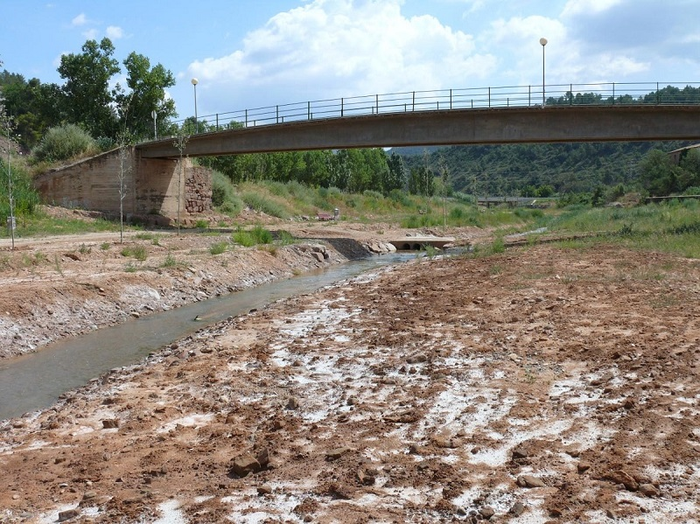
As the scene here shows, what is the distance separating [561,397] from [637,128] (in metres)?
28.4

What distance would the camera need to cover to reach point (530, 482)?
572 cm

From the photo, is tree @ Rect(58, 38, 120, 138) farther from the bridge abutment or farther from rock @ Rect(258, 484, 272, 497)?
rock @ Rect(258, 484, 272, 497)

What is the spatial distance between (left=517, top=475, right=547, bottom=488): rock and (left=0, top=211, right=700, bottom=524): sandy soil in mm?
20

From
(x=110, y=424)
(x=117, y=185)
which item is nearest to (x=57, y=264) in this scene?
(x=110, y=424)

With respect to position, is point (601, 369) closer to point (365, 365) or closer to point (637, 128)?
point (365, 365)

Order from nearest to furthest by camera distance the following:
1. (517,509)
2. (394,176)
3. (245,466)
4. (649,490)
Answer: (517,509), (649,490), (245,466), (394,176)

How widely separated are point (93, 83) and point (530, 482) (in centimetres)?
5967

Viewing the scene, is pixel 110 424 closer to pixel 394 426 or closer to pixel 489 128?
pixel 394 426

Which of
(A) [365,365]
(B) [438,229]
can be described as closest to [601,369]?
(A) [365,365]

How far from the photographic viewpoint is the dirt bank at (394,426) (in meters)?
5.57

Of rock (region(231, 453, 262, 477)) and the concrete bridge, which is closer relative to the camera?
rock (region(231, 453, 262, 477))

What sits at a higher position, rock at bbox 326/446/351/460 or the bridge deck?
the bridge deck

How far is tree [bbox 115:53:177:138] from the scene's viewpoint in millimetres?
55188

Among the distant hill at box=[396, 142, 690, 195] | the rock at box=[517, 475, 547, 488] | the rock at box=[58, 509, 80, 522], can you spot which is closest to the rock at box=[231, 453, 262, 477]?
the rock at box=[58, 509, 80, 522]
